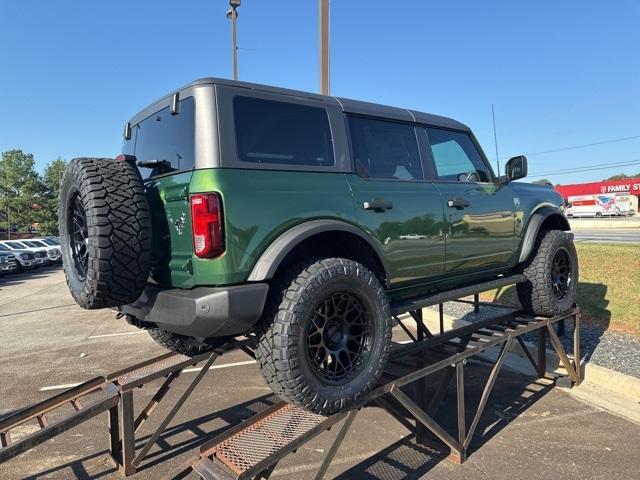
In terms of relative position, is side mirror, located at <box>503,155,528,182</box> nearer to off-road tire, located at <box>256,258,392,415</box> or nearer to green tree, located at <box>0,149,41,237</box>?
off-road tire, located at <box>256,258,392,415</box>

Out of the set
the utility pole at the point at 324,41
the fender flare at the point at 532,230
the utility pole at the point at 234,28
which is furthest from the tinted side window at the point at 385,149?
the utility pole at the point at 234,28

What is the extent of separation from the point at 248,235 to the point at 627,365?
16.5 ft

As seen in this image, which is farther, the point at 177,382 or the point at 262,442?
the point at 177,382

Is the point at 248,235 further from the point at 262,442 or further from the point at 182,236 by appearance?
the point at 262,442

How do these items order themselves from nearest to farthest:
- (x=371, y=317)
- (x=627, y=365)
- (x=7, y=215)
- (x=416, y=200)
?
(x=371, y=317) → (x=416, y=200) → (x=627, y=365) → (x=7, y=215)

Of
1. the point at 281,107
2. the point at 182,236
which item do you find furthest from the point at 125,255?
the point at 281,107

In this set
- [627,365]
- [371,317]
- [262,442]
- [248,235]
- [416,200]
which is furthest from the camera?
[627,365]

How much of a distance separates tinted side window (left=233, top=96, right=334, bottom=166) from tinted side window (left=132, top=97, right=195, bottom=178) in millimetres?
283

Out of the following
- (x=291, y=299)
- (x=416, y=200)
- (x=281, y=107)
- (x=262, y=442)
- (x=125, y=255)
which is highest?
(x=281, y=107)

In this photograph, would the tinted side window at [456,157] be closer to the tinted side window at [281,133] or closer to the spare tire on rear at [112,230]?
the tinted side window at [281,133]

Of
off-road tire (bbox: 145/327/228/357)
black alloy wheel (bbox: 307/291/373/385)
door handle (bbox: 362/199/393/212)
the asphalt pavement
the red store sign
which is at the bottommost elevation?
the asphalt pavement

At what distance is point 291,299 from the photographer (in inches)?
99.3

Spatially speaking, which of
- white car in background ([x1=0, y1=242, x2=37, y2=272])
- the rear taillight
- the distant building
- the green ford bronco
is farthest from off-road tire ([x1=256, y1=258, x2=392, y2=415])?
the distant building

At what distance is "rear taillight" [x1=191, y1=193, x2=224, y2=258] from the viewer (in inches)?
94.8
